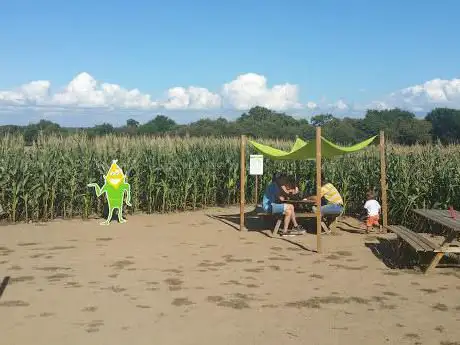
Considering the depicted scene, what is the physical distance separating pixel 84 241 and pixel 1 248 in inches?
59.2

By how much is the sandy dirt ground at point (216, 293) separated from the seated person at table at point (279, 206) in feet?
1.43

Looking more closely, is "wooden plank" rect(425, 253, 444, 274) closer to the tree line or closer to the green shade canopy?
the green shade canopy

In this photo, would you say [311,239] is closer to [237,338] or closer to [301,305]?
[301,305]

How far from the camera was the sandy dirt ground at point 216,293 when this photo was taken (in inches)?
200

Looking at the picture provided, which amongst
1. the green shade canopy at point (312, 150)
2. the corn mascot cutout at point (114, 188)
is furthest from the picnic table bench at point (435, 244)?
the corn mascot cutout at point (114, 188)

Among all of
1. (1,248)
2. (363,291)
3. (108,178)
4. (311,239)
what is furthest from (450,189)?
(1,248)

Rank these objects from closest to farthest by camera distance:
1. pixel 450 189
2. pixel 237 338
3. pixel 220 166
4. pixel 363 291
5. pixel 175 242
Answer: pixel 237 338, pixel 363 291, pixel 175 242, pixel 450 189, pixel 220 166

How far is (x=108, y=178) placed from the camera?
40.8 ft

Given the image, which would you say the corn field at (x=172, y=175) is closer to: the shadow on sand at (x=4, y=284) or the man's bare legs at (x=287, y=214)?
the man's bare legs at (x=287, y=214)

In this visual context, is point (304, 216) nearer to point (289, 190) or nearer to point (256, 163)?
point (289, 190)

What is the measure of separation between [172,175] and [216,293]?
27.9ft

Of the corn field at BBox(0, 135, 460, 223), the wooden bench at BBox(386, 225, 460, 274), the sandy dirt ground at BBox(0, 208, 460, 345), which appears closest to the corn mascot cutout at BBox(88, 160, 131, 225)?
the corn field at BBox(0, 135, 460, 223)

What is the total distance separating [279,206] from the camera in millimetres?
10797

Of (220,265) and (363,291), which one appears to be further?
(220,265)
